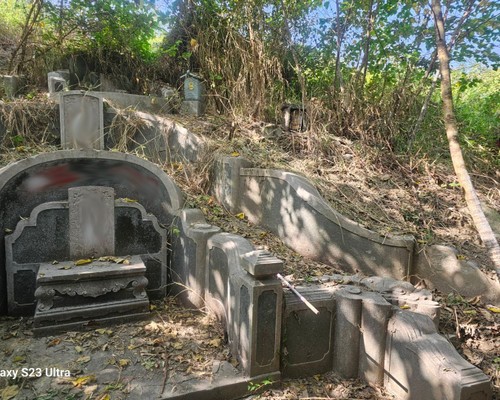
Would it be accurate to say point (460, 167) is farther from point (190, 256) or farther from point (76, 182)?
point (76, 182)

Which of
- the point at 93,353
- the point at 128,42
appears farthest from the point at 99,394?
the point at 128,42

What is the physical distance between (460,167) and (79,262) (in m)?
4.32

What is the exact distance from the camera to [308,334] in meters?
3.45

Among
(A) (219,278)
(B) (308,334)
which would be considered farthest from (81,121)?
(B) (308,334)

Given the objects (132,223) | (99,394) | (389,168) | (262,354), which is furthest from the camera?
(389,168)

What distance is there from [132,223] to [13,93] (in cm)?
496

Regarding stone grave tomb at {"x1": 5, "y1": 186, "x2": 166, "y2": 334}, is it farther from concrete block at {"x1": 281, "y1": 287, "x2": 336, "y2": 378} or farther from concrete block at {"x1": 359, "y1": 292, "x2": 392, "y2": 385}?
concrete block at {"x1": 359, "y1": 292, "x2": 392, "y2": 385}

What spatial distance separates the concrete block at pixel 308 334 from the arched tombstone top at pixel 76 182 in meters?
2.29

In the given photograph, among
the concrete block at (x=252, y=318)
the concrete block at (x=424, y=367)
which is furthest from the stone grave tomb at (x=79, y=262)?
the concrete block at (x=424, y=367)

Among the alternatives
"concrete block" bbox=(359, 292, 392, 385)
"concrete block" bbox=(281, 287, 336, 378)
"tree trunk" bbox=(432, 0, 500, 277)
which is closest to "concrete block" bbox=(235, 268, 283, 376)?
"concrete block" bbox=(281, 287, 336, 378)

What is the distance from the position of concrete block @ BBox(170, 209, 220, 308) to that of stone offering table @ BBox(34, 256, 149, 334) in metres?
0.49

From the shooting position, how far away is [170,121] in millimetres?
6773

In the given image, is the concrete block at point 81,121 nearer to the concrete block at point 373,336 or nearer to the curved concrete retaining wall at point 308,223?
the curved concrete retaining wall at point 308,223

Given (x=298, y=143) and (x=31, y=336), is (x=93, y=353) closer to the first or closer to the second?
(x=31, y=336)
